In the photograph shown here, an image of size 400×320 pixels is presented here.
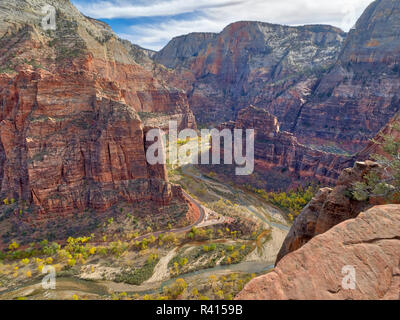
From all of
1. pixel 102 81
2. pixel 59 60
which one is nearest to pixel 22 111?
pixel 102 81

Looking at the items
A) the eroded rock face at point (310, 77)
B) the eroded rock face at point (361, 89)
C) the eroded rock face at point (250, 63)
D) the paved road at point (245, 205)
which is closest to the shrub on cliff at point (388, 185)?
the paved road at point (245, 205)

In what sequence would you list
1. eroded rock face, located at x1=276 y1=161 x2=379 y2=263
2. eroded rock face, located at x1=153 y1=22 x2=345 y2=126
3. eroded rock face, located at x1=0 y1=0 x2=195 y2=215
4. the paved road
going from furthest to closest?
eroded rock face, located at x1=153 y1=22 x2=345 y2=126, the paved road, eroded rock face, located at x1=0 y1=0 x2=195 y2=215, eroded rock face, located at x1=276 y1=161 x2=379 y2=263

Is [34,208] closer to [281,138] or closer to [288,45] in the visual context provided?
[281,138]

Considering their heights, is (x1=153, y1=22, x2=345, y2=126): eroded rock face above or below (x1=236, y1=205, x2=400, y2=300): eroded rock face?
above

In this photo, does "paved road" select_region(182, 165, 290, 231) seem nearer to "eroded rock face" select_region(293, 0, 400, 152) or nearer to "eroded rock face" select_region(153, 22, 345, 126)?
"eroded rock face" select_region(293, 0, 400, 152)

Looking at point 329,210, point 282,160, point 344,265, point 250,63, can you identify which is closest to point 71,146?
point 329,210

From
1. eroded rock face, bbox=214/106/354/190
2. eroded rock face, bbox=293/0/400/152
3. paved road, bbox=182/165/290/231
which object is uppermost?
eroded rock face, bbox=293/0/400/152

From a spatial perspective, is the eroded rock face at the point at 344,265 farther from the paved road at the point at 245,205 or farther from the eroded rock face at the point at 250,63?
the eroded rock face at the point at 250,63

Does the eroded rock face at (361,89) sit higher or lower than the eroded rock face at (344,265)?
higher

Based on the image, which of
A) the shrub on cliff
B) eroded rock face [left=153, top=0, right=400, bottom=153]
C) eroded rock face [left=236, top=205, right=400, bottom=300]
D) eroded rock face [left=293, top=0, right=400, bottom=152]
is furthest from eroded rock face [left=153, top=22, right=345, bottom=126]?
eroded rock face [left=236, top=205, right=400, bottom=300]
